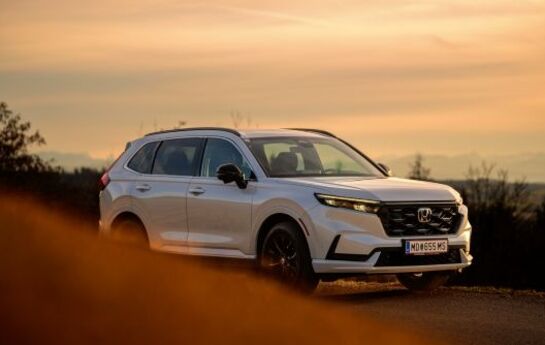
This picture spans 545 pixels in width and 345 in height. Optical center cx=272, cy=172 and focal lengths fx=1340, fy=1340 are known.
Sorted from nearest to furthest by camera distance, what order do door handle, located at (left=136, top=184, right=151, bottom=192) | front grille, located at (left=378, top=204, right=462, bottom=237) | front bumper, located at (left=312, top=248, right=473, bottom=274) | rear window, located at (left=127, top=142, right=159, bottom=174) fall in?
front bumper, located at (left=312, top=248, right=473, bottom=274) < front grille, located at (left=378, top=204, right=462, bottom=237) < door handle, located at (left=136, top=184, right=151, bottom=192) < rear window, located at (left=127, top=142, right=159, bottom=174)

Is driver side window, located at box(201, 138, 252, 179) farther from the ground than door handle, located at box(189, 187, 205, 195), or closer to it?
farther from the ground

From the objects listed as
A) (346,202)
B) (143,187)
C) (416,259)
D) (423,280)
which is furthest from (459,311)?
(143,187)

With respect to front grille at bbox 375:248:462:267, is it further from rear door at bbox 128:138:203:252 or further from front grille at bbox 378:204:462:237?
rear door at bbox 128:138:203:252

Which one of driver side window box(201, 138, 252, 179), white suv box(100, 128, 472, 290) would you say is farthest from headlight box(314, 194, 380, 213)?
driver side window box(201, 138, 252, 179)

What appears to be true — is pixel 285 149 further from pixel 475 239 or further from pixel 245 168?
pixel 475 239

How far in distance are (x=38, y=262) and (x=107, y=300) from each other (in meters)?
1.65

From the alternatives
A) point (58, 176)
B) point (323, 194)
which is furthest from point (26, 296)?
point (58, 176)

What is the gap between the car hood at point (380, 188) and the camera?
14602 millimetres

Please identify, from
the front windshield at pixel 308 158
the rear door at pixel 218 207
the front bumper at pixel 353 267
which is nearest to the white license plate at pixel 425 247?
the front bumper at pixel 353 267

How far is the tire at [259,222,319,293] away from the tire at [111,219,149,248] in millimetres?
2468

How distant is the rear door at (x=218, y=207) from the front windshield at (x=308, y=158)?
11.2 inches

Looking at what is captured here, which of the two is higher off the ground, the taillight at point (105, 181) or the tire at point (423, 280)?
the taillight at point (105, 181)

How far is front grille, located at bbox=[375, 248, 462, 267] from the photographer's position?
1452 centimetres

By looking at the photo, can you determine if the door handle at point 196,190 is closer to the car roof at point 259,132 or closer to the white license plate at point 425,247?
the car roof at point 259,132
